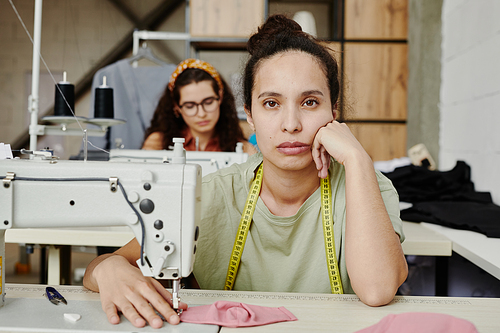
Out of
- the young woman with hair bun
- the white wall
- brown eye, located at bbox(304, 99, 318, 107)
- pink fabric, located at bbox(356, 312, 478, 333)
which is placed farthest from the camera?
the white wall

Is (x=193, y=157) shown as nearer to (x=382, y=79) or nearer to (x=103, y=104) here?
(x=103, y=104)

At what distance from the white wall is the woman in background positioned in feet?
4.21

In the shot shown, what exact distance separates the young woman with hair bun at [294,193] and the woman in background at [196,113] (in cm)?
134

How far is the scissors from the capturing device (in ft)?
2.97

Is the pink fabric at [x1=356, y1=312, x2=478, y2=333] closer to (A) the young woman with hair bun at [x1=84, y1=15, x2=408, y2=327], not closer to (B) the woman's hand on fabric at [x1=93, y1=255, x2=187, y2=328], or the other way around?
(A) the young woman with hair bun at [x1=84, y1=15, x2=408, y2=327]

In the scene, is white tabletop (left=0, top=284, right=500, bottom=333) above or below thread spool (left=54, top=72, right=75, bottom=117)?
below

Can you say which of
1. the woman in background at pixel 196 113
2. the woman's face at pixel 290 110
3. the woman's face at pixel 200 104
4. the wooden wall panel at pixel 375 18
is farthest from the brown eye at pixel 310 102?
the wooden wall panel at pixel 375 18

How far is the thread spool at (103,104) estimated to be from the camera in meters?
1.96

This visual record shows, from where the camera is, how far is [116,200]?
0.89 metres

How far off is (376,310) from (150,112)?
248 cm

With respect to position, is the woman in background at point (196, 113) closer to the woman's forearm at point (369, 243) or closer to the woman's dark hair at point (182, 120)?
the woman's dark hair at point (182, 120)

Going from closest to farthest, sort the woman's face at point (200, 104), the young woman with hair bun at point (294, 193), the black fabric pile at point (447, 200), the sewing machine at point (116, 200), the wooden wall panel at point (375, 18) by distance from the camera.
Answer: the sewing machine at point (116, 200)
the young woman with hair bun at point (294, 193)
the black fabric pile at point (447, 200)
the woman's face at point (200, 104)
the wooden wall panel at point (375, 18)

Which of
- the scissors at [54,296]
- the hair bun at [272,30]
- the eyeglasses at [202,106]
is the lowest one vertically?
the scissors at [54,296]

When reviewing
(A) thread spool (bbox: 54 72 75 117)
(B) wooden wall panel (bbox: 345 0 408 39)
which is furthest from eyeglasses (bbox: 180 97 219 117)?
(B) wooden wall panel (bbox: 345 0 408 39)
